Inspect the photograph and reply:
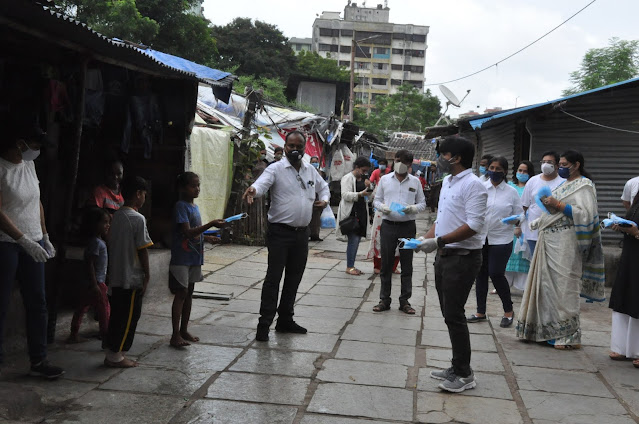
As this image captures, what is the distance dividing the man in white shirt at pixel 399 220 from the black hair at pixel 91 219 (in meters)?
3.37

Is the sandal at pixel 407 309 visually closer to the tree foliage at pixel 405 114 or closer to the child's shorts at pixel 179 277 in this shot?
the child's shorts at pixel 179 277

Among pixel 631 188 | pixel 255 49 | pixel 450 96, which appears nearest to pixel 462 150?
pixel 631 188

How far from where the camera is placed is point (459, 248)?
15.7 ft

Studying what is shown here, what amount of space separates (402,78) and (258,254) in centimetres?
7860

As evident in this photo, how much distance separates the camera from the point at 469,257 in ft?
15.7

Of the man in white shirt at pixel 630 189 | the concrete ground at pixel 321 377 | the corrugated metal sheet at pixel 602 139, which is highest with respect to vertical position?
the corrugated metal sheet at pixel 602 139

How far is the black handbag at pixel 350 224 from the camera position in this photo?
32.8ft

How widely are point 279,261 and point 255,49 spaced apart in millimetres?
Result: 35780

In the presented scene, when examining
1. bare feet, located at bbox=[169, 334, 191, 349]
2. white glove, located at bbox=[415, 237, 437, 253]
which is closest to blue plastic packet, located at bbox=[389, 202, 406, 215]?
white glove, located at bbox=[415, 237, 437, 253]

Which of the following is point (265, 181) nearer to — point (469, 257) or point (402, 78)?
point (469, 257)

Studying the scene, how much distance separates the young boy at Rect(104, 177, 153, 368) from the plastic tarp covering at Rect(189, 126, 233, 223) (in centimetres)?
650

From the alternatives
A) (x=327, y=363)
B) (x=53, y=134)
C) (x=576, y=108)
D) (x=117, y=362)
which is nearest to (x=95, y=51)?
(x=53, y=134)

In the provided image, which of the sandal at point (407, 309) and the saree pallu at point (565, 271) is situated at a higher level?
the saree pallu at point (565, 271)

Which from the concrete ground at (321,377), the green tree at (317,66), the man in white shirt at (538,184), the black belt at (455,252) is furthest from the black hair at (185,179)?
the green tree at (317,66)
